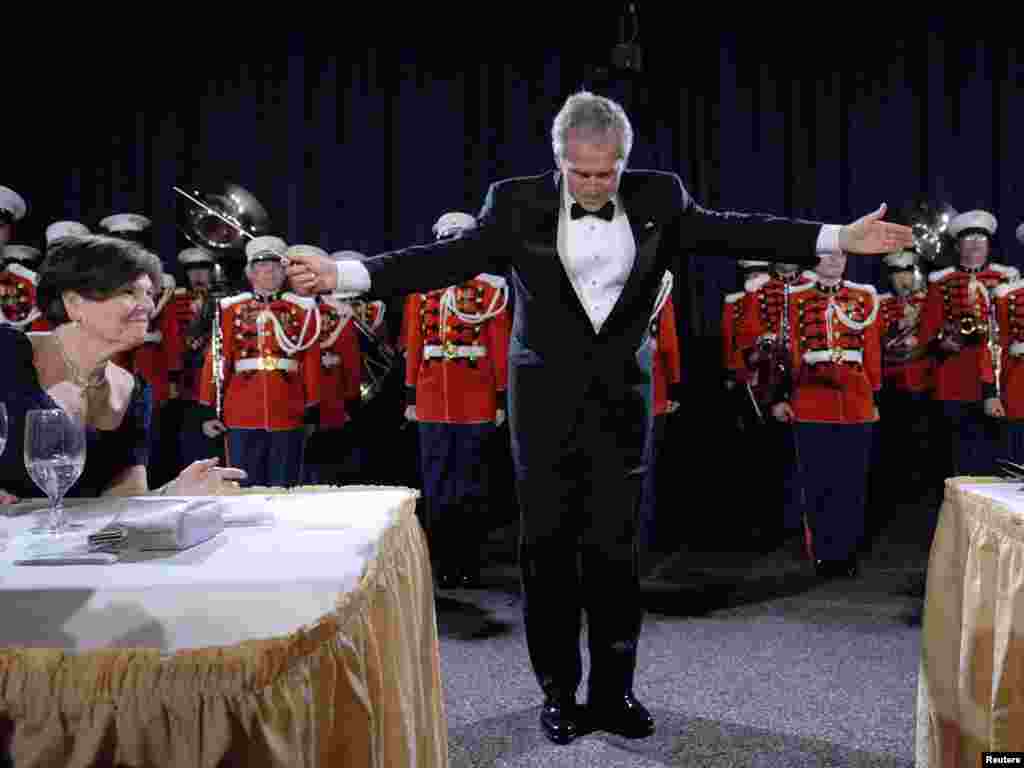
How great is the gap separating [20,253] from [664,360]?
4016mm

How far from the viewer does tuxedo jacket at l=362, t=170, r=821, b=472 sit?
2.43 meters

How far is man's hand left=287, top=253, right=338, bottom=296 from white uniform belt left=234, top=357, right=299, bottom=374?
2802mm

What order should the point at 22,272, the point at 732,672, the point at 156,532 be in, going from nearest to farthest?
the point at 156,532, the point at 732,672, the point at 22,272

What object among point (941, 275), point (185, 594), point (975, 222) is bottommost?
point (185, 594)

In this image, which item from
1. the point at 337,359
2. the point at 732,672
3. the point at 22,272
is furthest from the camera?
the point at 22,272

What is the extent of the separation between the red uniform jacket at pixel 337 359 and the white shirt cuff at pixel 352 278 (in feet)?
9.96

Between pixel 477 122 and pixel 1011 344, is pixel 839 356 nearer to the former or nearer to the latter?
pixel 1011 344

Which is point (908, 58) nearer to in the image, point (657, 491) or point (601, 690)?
point (657, 491)

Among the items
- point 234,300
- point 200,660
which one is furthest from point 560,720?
point 234,300

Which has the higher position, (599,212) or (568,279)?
(599,212)

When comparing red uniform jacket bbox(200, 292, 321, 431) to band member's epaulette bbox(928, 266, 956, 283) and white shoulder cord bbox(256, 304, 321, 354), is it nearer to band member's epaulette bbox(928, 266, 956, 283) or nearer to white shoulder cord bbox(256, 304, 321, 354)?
white shoulder cord bbox(256, 304, 321, 354)

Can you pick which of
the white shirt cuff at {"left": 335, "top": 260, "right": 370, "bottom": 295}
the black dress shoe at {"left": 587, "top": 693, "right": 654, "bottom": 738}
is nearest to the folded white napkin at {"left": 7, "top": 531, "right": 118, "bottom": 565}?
the white shirt cuff at {"left": 335, "top": 260, "right": 370, "bottom": 295}

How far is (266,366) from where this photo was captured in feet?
15.6

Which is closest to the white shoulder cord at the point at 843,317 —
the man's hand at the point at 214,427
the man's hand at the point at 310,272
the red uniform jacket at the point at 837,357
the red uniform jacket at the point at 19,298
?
the red uniform jacket at the point at 837,357
